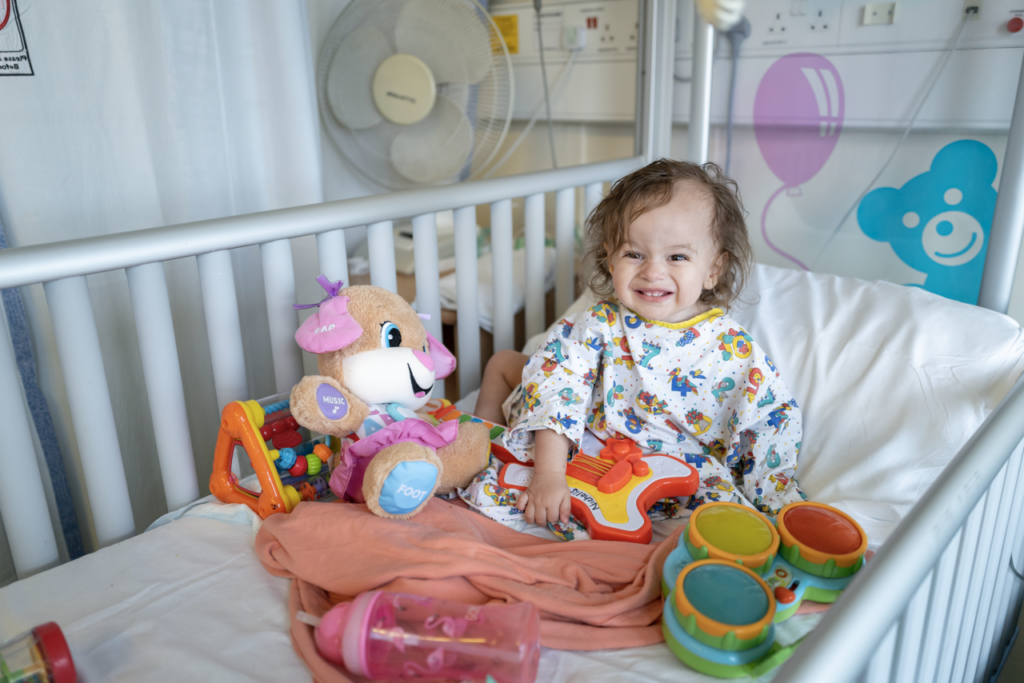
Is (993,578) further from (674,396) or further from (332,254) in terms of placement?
(332,254)

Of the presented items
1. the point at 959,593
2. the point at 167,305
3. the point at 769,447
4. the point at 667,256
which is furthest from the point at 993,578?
the point at 167,305

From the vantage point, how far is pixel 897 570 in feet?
1.55

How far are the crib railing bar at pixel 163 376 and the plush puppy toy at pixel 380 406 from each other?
0.60 ft

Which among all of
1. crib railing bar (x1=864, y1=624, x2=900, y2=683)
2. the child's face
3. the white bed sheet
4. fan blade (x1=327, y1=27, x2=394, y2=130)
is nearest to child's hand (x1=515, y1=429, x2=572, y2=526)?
the white bed sheet

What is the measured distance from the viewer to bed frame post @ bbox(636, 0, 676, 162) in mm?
1544

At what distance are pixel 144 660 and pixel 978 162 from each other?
153 centimetres

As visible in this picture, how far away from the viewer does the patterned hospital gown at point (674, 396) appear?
108 centimetres

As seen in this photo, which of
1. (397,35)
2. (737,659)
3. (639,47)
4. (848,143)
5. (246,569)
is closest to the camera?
(737,659)

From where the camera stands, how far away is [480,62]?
1.75 metres

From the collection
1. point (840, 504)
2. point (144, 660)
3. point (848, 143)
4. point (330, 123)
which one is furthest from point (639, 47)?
point (144, 660)

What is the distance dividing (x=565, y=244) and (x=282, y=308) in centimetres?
65

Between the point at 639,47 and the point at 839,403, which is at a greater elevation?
the point at 639,47

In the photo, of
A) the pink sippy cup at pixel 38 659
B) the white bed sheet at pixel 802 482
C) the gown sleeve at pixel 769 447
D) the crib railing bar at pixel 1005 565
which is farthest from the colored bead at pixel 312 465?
the crib railing bar at pixel 1005 565

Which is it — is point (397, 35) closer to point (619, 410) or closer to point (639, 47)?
point (639, 47)
